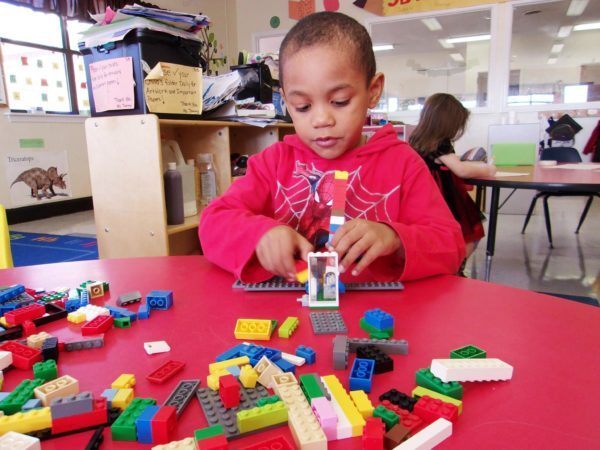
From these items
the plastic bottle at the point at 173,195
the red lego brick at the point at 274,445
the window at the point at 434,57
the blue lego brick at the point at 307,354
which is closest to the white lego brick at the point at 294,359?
the blue lego brick at the point at 307,354

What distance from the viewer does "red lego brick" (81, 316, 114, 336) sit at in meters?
0.49

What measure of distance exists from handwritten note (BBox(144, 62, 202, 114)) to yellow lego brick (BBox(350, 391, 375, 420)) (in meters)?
1.46

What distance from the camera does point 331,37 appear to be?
812 mm

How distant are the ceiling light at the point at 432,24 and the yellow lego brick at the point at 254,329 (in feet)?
18.0

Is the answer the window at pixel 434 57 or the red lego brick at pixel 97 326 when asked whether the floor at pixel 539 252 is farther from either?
the red lego brick at pixel 97 326

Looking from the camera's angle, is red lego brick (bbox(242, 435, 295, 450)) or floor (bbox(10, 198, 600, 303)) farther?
floor (bbox(10, 198, 600, 303))

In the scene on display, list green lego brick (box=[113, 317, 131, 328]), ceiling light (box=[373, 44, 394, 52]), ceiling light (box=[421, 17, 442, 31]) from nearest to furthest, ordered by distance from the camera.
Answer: green lego brick (box=[113, 317, 131, 328]) → ceiling light (box=[421, 17, 442, 31]) → ceiling light (box=[373, 44, 394, 52])

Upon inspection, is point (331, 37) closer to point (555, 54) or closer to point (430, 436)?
point (430, 436)

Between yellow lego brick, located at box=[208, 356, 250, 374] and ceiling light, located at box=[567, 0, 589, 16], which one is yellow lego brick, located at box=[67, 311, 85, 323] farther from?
ceiling light, located at box=[567, 0, 589, 16]

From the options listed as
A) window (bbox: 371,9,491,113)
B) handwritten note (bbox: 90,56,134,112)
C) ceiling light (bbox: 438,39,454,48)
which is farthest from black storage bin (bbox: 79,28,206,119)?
ceiling light (bbox: 438,39,454,48)

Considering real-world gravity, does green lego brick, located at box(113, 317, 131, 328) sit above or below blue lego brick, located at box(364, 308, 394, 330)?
below

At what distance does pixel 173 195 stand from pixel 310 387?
1.50 meters

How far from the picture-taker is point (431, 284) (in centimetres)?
66

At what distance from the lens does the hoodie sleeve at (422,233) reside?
679 millimetres
